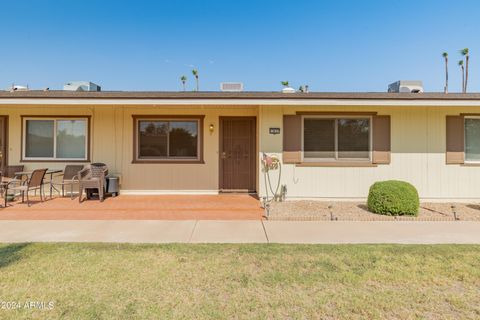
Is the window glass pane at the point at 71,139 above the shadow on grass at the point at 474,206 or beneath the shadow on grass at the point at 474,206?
above

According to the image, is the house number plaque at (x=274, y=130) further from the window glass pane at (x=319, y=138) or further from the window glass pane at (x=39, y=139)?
the window glass pane at (x=39, y=139)

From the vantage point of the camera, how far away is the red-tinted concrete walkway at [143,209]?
625cm

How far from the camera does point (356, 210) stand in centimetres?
695

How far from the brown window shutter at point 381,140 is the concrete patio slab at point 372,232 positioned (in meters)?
2.51

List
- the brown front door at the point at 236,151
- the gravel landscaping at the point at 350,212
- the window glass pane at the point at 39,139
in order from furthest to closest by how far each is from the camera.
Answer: the brown front door at the point at 236,151
the window glass pane at the point at 39,139
the gravel landscaping at the point at 350,212

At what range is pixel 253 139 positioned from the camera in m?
9.23

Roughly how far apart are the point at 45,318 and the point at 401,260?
4057 millimetres

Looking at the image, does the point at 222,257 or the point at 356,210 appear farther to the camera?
the point at 356,210

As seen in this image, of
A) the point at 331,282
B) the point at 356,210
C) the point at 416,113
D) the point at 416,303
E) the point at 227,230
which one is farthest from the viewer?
the point at 416,113

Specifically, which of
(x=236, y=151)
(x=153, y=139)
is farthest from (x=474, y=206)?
(x=153, y=139)

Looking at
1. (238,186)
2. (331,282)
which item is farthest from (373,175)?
(331,282)

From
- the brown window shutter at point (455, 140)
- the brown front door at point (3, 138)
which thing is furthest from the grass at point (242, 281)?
the brown front door at point (3, 138)

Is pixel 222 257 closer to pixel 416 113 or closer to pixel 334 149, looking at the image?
pixel 334 149

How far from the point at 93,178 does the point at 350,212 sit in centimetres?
692
